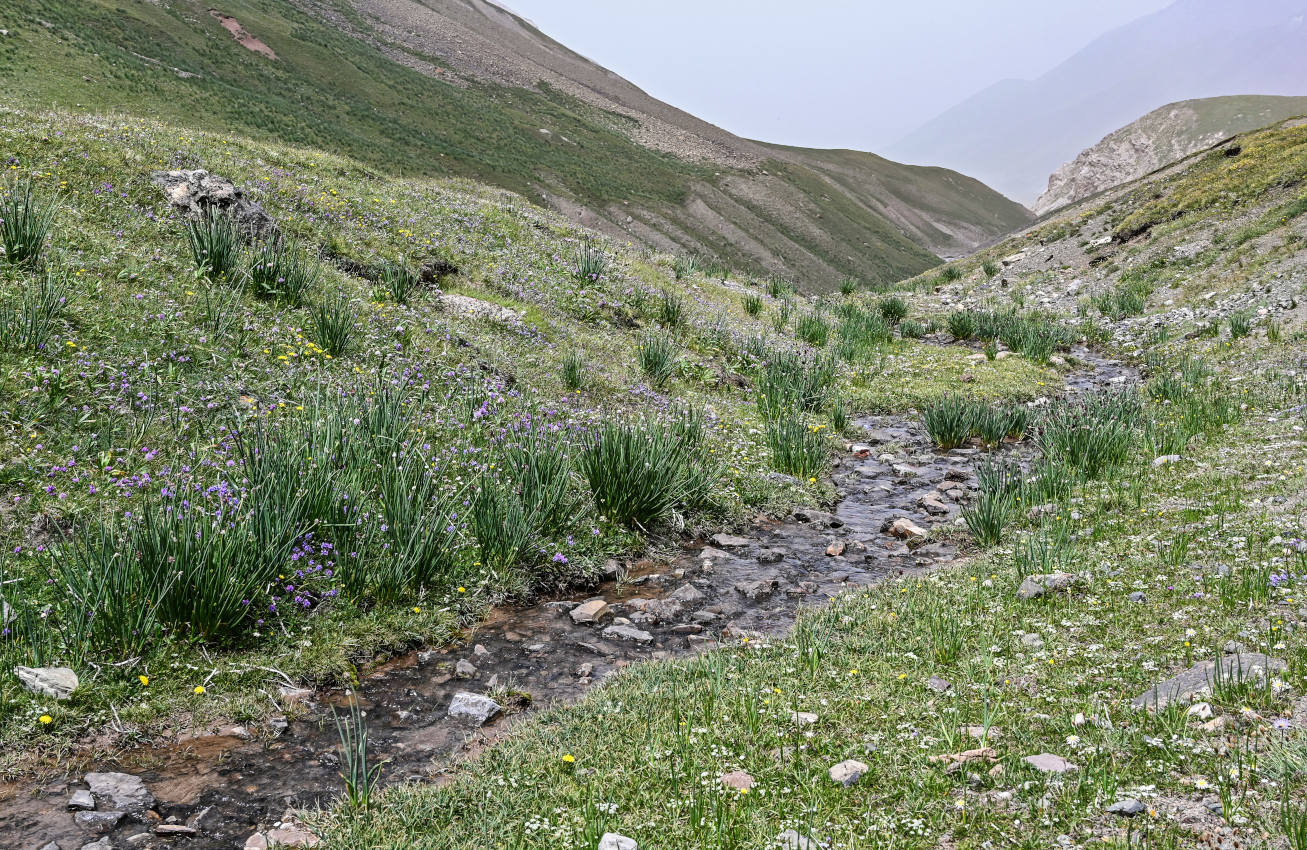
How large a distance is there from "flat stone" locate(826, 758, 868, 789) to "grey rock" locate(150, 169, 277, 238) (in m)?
10.3

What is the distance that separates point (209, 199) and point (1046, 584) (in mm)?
11410

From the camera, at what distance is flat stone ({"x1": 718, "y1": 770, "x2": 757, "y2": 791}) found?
3.11 metres

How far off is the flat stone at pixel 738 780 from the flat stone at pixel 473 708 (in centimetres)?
159

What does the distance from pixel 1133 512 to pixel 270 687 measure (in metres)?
7.03

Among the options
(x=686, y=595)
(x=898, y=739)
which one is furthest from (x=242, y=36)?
(x=898, y=739)

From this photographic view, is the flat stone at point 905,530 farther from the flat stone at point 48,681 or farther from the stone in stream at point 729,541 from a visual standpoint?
the flat stone at point 48,681

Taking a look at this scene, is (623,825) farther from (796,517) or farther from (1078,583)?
(796,517)

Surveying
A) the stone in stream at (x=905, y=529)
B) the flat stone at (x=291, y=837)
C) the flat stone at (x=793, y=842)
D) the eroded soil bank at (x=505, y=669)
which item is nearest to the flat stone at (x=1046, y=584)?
the eroded soil bank at (x=505, y=669)

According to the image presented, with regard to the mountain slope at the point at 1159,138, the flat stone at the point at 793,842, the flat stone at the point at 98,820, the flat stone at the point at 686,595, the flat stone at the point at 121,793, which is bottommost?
the flat stone at the point at 121,793

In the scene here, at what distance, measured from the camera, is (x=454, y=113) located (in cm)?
7356

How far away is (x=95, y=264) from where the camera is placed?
25.9 ft

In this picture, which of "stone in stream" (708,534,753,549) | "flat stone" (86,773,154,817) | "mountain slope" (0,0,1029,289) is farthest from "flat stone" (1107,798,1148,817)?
"mountain slope" (0,0,1029,289)

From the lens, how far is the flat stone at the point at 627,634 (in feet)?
17.5

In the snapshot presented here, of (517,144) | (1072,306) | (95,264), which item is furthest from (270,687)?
(517,144)
